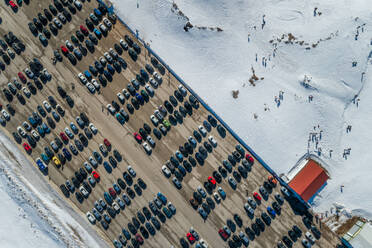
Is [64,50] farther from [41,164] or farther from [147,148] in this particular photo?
[147,148]

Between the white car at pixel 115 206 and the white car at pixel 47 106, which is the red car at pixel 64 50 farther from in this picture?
the white car at pixel 115 206

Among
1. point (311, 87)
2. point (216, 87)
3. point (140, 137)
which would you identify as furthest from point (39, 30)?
point (311, 87)

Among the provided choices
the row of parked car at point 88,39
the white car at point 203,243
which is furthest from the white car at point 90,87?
the white car at point 203,243

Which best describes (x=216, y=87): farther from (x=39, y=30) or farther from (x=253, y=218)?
(x=39, y=30)

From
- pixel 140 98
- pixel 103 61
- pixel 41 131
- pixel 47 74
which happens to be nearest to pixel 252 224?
pixel 140 98

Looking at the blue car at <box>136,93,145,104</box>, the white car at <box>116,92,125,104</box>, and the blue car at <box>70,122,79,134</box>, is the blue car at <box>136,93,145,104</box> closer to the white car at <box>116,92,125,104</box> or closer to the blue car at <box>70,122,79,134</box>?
the white car at <box>116,92,125,104</box>

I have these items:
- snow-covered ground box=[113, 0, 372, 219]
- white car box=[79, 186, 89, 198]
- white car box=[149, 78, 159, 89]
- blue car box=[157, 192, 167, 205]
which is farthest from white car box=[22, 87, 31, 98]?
blue car box=[157, 192, 167, 205]
